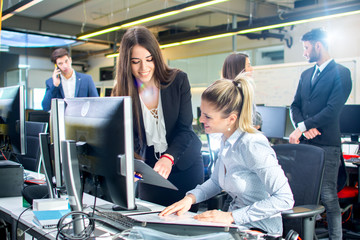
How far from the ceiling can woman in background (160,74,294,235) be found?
18.4ft

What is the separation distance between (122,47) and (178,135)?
0.49 meters

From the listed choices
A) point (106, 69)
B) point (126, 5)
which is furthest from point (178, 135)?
A: point (106, 69)

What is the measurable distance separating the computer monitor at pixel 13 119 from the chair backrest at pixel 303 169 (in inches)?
51.1

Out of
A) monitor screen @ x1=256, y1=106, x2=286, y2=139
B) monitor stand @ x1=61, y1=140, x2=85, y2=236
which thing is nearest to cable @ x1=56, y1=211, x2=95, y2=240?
monitor stand @ x1=61, y1=140, x2=85, y2=236

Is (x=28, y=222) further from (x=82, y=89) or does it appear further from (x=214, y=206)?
(x=82, y=89)

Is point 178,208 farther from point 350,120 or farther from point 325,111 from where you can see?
point 350,120

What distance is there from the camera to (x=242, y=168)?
4.93 feet

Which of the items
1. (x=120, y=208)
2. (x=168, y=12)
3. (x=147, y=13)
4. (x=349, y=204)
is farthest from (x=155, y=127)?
(x=147, y=13)

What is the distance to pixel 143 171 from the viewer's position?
135 cm

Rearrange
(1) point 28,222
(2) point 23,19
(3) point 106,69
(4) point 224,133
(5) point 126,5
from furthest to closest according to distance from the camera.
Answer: (3) point 106,69
(2) point 23,19
(5) point 126,5
(4) point 224,133
(1) point 28,222

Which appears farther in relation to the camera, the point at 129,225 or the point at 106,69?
the point at 106,69

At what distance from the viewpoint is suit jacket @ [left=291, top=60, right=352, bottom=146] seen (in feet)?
9.34

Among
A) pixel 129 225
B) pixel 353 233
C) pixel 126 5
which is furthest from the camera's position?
pixel 126 5

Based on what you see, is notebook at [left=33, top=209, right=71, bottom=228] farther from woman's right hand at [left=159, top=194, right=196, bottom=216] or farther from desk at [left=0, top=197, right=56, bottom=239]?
woman's right hand at [left=159, top=194, right=196, bottom=216]
